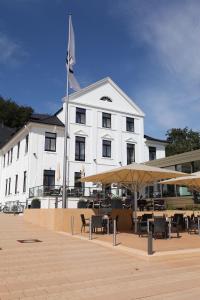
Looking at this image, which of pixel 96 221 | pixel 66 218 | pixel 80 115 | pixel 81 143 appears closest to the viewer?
pixel 96 221

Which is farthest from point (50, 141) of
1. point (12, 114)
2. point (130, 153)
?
point (12, 114)

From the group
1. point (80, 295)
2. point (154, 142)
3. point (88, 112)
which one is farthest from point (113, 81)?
point (80, 295)

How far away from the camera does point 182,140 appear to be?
52000 mm

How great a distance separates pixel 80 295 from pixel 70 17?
16178 mm

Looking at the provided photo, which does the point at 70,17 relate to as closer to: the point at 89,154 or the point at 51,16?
the point at 51,16

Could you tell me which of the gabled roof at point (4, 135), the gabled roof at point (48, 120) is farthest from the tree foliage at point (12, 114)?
the gabled roof at point (48, 120)

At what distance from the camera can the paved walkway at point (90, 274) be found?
20.4 ft

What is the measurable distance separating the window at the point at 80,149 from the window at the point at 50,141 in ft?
7.56

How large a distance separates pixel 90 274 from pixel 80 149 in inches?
949

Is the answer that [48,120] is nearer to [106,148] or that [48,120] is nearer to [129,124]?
[106,148]

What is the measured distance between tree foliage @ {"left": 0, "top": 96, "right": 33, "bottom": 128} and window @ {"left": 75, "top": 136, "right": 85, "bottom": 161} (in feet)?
70.8

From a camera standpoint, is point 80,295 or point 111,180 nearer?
point 80,295

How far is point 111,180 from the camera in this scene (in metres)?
15.3

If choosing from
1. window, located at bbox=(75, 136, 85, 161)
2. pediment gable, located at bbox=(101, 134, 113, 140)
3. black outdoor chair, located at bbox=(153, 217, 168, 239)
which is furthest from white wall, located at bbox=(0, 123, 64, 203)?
black outdoor chair, located at bbox=(153, 217, 168, 239)
